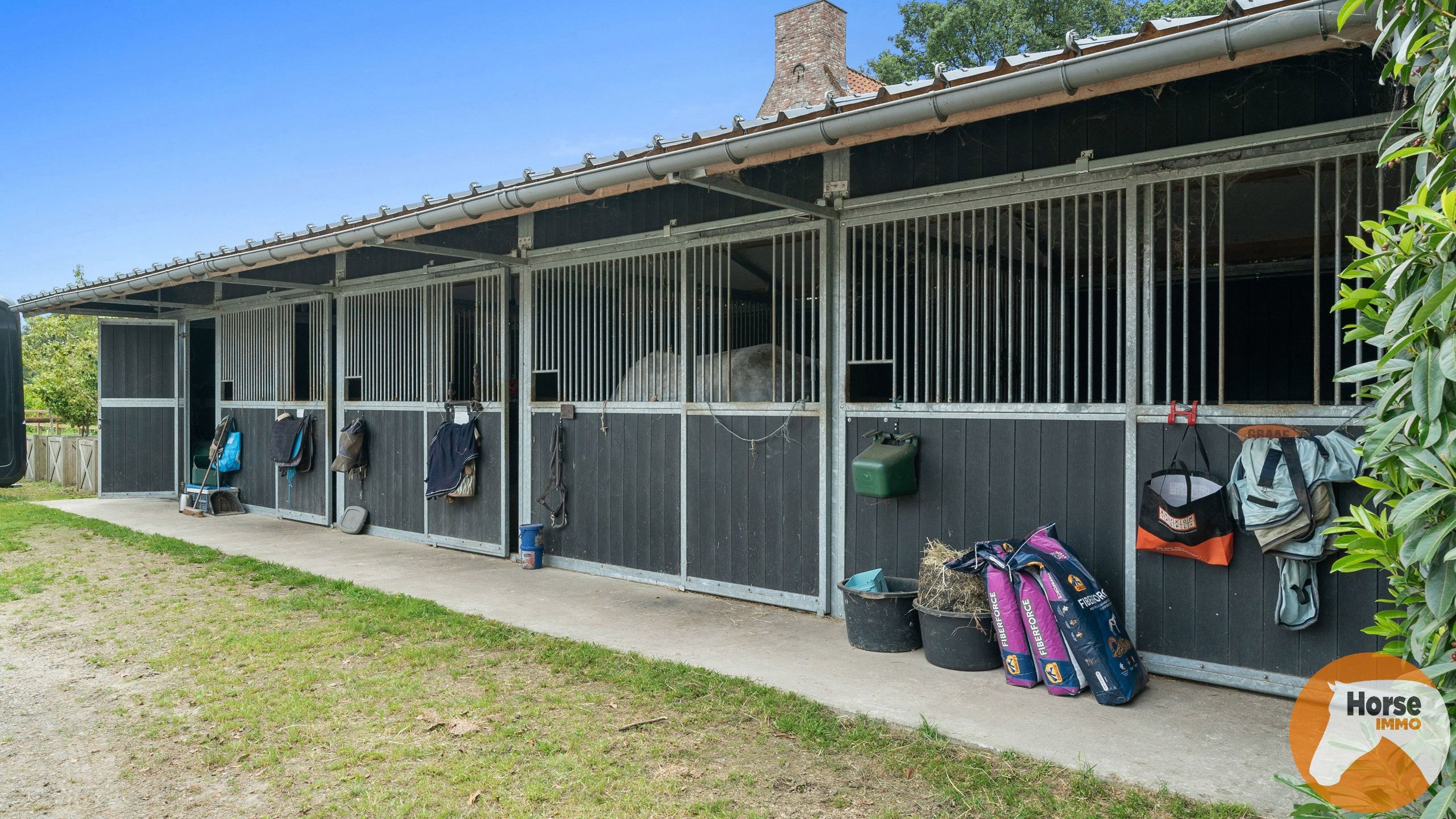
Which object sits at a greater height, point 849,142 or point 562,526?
point 849,142

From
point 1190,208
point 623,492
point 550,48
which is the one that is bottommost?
point 623,492

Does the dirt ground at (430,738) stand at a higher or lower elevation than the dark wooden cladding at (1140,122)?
lower

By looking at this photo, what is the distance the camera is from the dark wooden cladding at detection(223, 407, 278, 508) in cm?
944

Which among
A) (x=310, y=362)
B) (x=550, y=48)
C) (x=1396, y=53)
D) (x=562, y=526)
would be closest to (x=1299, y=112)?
(x=1396, y=53)

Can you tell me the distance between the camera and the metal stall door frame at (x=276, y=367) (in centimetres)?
862

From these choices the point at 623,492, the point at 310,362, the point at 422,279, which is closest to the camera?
the point at 623,492

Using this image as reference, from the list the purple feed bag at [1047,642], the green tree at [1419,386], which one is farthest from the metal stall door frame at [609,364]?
the green tree at [1419,386]

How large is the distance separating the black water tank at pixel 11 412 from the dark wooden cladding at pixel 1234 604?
4.05 meters

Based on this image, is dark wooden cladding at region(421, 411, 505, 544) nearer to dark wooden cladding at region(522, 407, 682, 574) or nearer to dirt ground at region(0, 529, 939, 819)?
dark wooden cladding at region(522, 407, 682, 574)

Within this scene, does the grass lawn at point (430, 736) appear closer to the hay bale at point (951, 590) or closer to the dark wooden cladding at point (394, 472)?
the hay bale at point (951, 590)

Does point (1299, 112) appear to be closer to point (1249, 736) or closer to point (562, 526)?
point (1249, 736)

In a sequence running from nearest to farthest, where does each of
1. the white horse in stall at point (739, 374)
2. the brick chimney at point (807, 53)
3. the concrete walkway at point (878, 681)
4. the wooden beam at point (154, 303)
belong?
the concrete walkway at point (878, 681)
the white horse in stall at point (739, 374)
the wooden beam at point (154, 303)
the brick chimney at point (807, 53)

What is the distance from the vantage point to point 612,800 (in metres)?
2.72

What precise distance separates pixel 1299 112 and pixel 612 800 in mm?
3615
